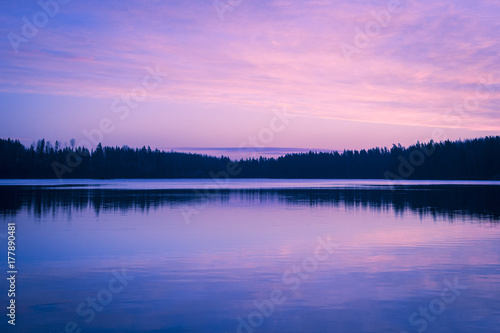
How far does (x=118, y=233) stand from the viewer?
77.5 ft

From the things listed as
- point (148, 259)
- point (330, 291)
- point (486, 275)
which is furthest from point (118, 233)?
point (486, 275)

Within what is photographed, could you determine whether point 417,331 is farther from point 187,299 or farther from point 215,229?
point 215,229

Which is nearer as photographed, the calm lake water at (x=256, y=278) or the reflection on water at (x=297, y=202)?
the calm lake water at (x=256, y=278)

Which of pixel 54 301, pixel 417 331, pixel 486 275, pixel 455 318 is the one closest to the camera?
pixel 417 331

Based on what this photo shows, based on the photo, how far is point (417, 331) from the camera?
9305 mm

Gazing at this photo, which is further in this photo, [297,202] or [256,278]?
[297,202]

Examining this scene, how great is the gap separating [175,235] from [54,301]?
11.9 metres

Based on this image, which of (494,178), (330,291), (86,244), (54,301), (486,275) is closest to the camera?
(54,301)

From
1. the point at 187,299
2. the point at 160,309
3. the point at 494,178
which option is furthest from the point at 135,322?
the point at 494,178

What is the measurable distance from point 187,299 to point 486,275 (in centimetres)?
916

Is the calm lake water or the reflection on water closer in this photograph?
the calm lake water

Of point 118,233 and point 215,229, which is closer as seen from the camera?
point 118,233

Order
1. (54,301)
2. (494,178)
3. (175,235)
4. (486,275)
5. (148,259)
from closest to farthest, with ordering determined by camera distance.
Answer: (54,301) → (486,275) → (148,259) → (175,235) → (494,178)

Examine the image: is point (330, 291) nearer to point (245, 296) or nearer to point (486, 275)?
point (245, 296)
